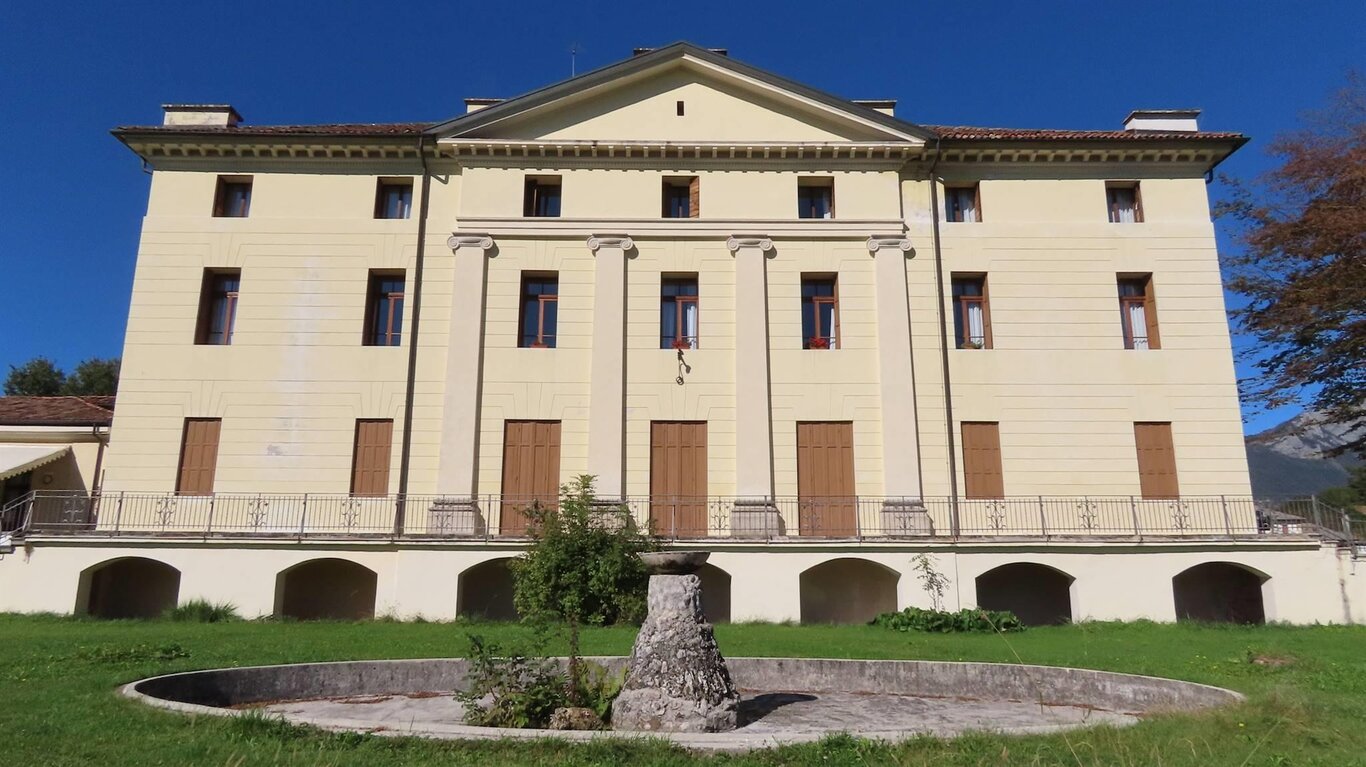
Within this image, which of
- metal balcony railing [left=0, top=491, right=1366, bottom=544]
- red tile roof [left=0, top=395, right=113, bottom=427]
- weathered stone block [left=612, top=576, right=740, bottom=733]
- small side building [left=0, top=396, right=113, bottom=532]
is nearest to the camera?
weathered stone block [left=612, top=576, right=740, bottom=733]

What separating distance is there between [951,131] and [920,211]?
2.68 m

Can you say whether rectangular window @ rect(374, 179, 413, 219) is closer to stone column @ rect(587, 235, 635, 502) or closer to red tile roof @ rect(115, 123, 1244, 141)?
red tile roof @ rect(115, 123, 1244, 141)

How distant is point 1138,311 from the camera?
69.2ft

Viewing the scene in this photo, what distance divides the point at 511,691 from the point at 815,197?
16.6 meters

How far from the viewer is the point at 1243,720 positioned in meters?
6.68

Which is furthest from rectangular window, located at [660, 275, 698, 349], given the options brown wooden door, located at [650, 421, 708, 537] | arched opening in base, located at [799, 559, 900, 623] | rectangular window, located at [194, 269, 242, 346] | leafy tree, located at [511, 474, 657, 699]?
rectangular window, located at [194, 269, 242, 346]

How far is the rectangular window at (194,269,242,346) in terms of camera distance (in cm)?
2038

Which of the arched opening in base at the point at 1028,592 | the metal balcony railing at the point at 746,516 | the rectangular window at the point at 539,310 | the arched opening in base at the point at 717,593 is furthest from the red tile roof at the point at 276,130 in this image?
the arched opening in base at the point at 1028,592

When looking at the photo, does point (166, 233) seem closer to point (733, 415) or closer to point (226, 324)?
point (226, 324)

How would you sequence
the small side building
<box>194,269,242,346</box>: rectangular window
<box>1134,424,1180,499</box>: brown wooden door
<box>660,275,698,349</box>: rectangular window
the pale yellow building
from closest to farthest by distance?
the pale yellow building < <box>1134,424,1180,499</box>: brown wooden door < <box>194,269,242,346</box>: rectangular window < <box>660,275,698,349</box>: rectangular window < the small side building

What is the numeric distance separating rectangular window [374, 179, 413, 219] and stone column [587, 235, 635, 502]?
5.03 m

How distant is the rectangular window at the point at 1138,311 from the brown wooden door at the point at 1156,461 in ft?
7.29

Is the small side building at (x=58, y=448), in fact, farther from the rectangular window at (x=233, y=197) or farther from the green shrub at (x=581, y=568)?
the green shrub at (x=581, y=568)

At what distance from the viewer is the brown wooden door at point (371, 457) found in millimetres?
19344
